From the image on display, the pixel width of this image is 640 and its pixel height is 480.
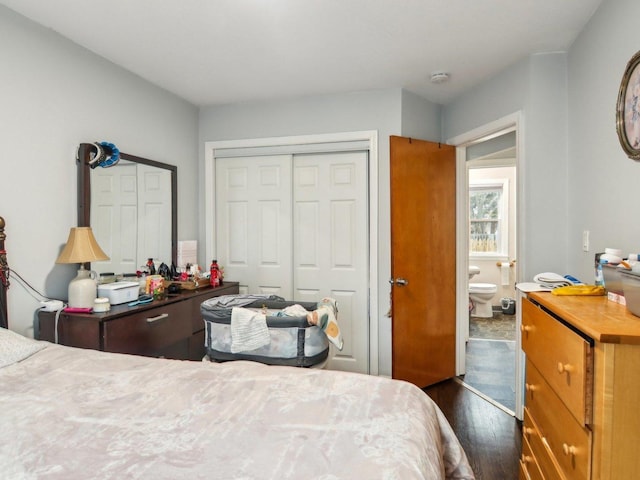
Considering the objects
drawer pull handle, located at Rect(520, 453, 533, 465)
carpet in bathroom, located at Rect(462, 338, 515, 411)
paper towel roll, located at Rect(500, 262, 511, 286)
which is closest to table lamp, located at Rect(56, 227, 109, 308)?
drawer pull handle, located at Rect(520, 453, 533, 465)

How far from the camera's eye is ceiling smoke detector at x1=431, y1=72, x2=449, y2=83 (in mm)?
2818

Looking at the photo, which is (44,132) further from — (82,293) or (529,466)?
(529,466)

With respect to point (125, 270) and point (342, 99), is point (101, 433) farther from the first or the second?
point (342, 99)

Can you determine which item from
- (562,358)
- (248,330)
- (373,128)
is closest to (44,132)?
(248,330)

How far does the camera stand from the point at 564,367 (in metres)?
1.21

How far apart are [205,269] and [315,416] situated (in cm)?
277

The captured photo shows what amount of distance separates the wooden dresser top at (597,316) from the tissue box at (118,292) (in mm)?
2229

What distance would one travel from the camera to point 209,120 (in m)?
3.61

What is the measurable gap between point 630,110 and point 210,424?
6.70 feet

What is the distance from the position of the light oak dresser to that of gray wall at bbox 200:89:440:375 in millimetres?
1687

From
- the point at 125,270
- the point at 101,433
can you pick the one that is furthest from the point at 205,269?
the point at 101,433

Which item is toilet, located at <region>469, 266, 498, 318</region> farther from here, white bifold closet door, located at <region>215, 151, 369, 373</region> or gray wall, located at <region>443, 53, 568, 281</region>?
gray wall, located at <region>443, 53, 568, 281</region>

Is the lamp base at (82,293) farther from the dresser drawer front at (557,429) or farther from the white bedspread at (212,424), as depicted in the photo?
the dresser drawer front at (557,429)

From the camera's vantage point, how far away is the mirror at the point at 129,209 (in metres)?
2.42
